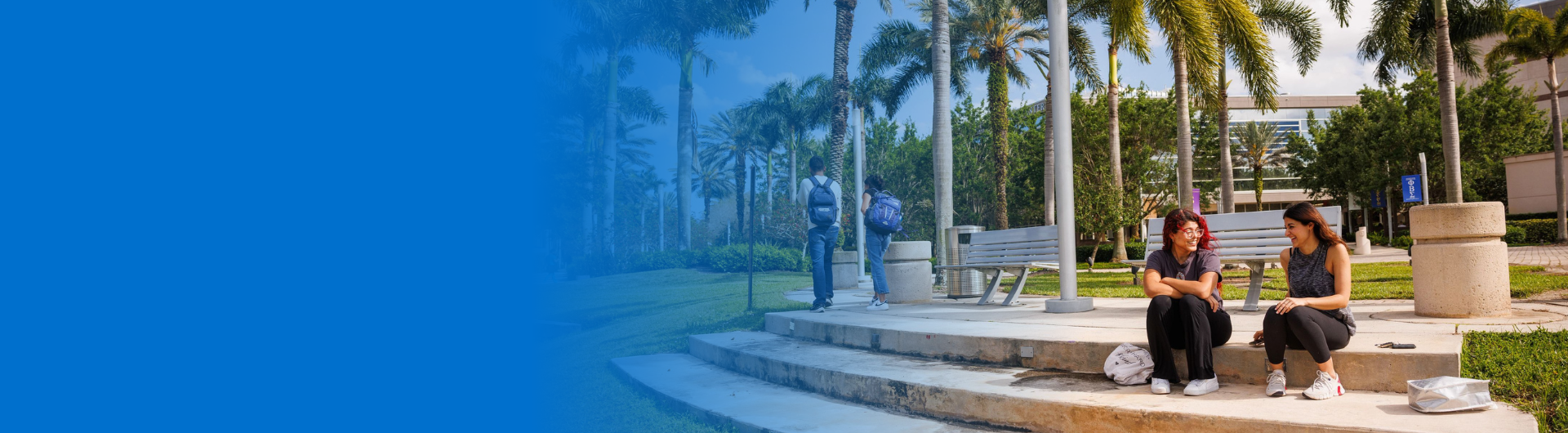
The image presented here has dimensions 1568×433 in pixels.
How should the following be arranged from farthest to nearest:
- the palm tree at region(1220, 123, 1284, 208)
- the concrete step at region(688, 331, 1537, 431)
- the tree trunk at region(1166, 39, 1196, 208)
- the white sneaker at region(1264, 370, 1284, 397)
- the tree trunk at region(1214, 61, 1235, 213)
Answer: the palm tree at region(1220, 123, 1284, 208) < the tree trunk at region(1214, 61, 1235, 213) < the tree trunk at region(1166, 39, 1196, 208) < the white sneaker at region(1264, 370, 1284, 397) < the concrete step at region(688, 331, 1537, 431)

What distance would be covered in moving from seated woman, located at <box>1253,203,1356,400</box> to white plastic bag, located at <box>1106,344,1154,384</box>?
1.79ft

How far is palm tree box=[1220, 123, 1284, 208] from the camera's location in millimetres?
56375

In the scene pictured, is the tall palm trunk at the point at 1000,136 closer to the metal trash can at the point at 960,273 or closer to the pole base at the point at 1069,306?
the metal trash can at the point at 960,273

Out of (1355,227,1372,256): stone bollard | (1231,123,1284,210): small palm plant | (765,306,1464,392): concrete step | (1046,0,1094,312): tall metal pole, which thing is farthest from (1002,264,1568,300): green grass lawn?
(1231,123,1284,210): small palm plant

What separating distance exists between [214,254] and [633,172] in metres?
17.7

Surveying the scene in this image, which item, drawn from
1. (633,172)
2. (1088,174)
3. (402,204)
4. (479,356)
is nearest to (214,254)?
(402,204)

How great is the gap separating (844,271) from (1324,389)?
35.7 ft

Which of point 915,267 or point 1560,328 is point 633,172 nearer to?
point 915,267

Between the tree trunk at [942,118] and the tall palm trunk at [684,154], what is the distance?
940cm

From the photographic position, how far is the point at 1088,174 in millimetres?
31844

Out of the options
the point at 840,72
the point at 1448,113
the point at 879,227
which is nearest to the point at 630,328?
the point at 879,227

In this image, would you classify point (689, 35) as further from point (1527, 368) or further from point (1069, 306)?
point (1527, 368)

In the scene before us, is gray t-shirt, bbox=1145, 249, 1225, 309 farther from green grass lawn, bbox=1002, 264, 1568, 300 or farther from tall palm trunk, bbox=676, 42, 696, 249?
tall palm trunk, bbox=676, 42, 696, 249

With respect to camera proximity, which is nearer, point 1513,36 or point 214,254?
point 214,254
